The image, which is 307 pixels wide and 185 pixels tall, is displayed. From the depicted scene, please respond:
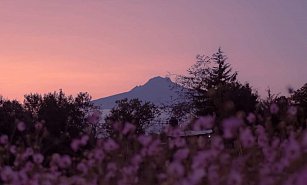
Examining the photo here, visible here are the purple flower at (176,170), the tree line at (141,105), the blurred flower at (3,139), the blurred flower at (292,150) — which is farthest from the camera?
the tree line at (141,105)

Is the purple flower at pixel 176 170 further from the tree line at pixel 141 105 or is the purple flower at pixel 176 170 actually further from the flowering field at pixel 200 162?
the tree line at pixel 141 105

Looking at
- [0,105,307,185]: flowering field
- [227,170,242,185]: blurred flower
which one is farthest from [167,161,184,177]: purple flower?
[227,170,242,185]: blurred flower

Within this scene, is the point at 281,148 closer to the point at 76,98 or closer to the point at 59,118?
the point at 59,118

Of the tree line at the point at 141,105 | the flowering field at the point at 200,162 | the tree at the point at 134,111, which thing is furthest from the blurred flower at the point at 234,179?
the tree at the point at 134,111

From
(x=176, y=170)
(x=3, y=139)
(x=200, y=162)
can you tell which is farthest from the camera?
(x=3, y=139)

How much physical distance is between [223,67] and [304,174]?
51605 mm

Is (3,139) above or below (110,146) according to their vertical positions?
above

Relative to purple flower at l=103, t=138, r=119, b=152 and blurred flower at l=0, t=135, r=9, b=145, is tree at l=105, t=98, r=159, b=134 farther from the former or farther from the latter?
purple flower at l=103, t=138, r=119, b=152

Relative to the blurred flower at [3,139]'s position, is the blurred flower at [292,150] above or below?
below

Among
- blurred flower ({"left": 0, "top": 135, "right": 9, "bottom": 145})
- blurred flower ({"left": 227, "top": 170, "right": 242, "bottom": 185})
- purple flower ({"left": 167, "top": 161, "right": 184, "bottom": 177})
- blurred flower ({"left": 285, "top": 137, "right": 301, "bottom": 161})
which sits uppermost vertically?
blurred flower ({"left": 0, "top": 135, "right": 9, "bottom": 145})

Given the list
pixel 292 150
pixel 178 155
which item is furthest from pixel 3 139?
pixel 292 150

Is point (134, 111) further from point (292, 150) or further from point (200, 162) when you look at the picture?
point (200, 162)

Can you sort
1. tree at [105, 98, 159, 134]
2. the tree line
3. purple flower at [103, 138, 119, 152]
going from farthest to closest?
tree at [105, 98, 159, 134] < the tree line < purple flower at [103, 138, 119, 152]

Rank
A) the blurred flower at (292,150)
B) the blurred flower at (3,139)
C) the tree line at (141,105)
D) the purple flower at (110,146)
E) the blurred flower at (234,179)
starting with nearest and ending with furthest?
the blurred flower at (234,179)
the blurred flower at (292,150)
the purple flower at (110,146)
the blurred flower at (3,139)
the tree line at (141,105)
